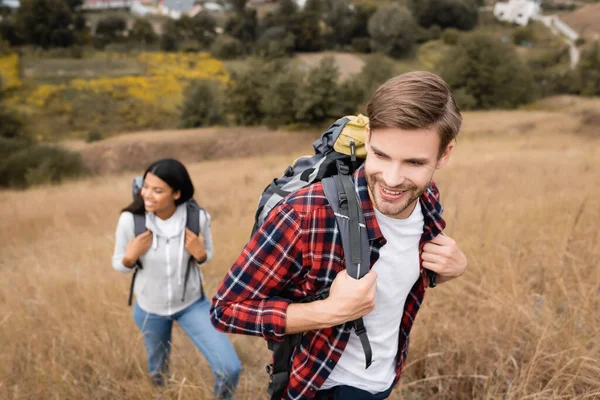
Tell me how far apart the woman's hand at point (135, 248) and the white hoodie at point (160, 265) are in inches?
2.1

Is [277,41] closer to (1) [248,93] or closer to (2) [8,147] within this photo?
(1) [248,93]

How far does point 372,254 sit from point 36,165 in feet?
86.0

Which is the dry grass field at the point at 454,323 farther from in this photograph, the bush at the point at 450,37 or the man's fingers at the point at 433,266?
the bush at the point at 450,37

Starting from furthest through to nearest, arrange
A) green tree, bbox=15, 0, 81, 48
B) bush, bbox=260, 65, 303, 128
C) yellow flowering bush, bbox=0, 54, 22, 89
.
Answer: green tree, bbox=15, 0, 81, 48, yellow flowering bush, bbox=0, 54, 22, 89, bush, bbox=260, 65, 303, 128

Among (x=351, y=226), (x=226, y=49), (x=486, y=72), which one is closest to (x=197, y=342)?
(x=351, y=226)

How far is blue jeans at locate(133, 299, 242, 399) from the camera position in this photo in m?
2.45

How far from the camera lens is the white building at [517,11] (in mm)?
65438

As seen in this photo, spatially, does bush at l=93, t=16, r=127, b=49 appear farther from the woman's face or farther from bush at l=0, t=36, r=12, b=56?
the woman's face

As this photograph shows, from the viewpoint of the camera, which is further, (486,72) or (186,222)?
(486,72)

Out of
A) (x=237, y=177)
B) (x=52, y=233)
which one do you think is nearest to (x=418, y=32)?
(x=237, y=177)

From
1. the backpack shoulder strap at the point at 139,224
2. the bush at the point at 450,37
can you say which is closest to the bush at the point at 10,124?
the backpack shoulder strap at the point at 139,224

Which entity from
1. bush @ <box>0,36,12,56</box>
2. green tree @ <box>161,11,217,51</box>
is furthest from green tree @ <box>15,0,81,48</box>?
green tree @ <box>161,11,217,51</box>

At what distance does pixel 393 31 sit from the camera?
51719 mm

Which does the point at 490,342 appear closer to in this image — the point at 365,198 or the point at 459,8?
the point at 365,198
